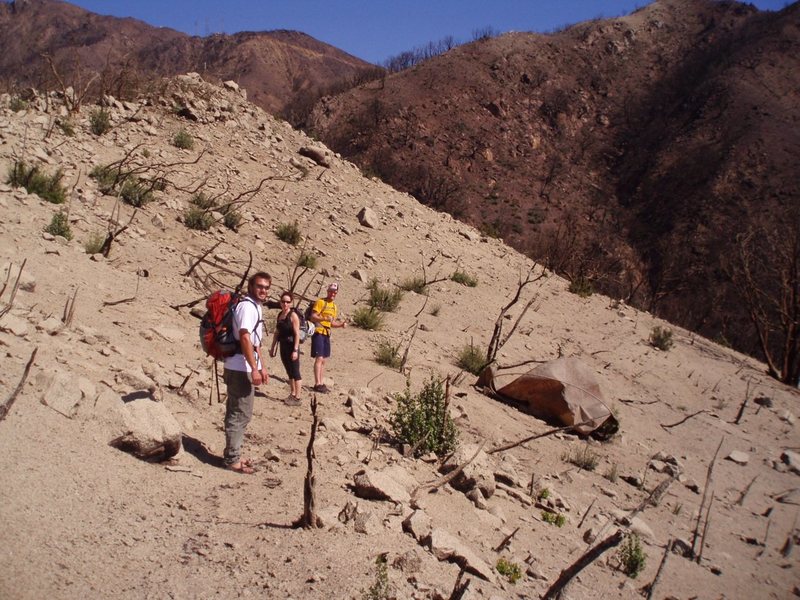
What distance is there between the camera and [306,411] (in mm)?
5664

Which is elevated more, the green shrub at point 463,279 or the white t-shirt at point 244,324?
the green shrub at point 463,279

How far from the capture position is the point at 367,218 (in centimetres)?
1320

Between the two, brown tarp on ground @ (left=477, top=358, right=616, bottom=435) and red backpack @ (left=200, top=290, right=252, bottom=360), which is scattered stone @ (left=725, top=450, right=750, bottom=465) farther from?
red backpack @ (left=200, top=290, right=252, bottom=360)

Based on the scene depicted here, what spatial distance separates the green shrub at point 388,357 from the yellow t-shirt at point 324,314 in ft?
3.61

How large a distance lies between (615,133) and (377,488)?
2180 inches

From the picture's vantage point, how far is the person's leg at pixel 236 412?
408cm

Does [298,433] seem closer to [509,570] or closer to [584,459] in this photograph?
[509,570]

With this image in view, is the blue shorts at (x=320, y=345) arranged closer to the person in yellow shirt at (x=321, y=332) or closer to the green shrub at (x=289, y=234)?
the person in yellow shirt at (x=321, y=332)

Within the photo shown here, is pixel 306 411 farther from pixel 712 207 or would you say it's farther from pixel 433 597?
pixel 712 207

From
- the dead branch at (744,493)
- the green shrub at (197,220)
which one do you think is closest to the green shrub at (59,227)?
the green shrub at (197,220)

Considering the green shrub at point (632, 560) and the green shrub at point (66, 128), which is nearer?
the green shrub at point (632, 560)

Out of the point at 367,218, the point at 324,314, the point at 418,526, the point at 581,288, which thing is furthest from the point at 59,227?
the point at 581,288

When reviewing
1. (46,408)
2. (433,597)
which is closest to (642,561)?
(433,597)

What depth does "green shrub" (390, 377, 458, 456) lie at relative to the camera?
5.11m
